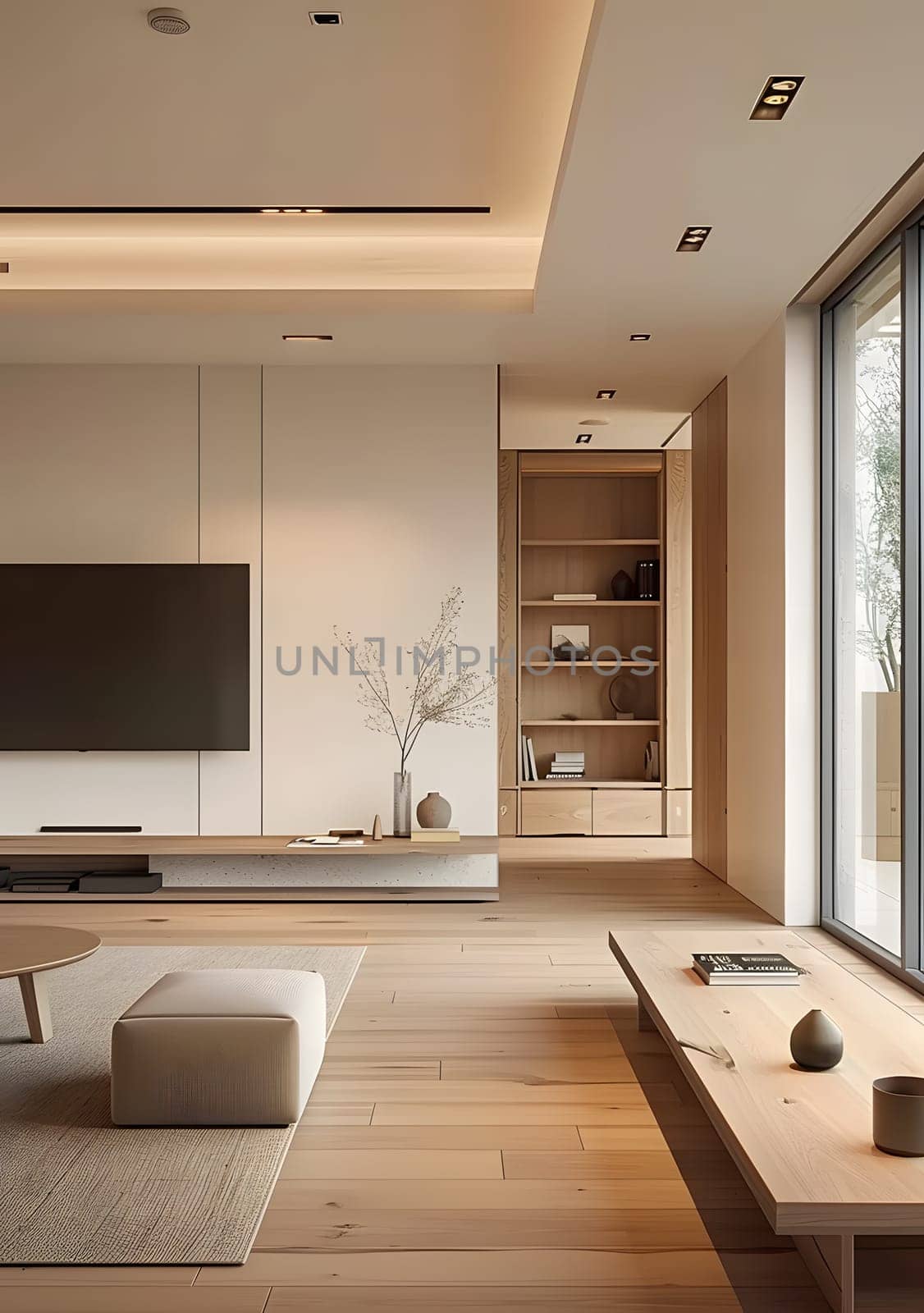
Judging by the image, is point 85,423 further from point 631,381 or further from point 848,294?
point 848,294

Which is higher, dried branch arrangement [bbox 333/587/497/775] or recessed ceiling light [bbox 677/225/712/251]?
recessed ceiling light [bbox 677/225/712/251]

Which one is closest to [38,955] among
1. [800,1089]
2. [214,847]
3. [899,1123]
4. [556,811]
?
[800,1089]

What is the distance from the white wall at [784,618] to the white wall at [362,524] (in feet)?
4.23

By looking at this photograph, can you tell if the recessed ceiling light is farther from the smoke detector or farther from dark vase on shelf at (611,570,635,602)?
dark vase on shelf at (611,570,635,602)

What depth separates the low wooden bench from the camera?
5.85 feet

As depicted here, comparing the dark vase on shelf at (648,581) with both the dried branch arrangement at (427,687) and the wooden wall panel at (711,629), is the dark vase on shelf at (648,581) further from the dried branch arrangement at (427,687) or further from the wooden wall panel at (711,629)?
the dried branch arrangement at (427,687)

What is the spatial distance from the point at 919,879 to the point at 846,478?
5.56 ft

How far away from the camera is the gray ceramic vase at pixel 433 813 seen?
5.64 meters

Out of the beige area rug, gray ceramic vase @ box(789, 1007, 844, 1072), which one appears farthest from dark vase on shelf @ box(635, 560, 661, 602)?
gray ceramic vase @ box(789, 1007, 844, 1072)

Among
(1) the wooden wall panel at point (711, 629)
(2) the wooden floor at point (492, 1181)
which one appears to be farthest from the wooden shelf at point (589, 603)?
(2) the wooden floor at point (492, 1181)

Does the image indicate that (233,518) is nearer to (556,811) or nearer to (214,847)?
(214,847)

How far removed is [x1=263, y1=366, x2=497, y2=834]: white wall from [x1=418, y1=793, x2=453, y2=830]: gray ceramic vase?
1.02 feet

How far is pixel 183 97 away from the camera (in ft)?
12.5

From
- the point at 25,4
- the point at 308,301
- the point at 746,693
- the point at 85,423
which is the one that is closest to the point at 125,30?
the point at 25,4
